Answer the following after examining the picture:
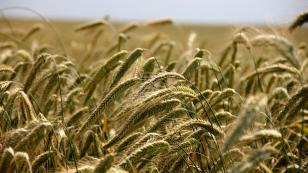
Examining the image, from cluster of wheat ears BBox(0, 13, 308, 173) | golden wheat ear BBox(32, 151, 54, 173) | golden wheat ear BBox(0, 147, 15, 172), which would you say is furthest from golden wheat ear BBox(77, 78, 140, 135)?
golden wheat ear BBox(0, 147, 15, 172)

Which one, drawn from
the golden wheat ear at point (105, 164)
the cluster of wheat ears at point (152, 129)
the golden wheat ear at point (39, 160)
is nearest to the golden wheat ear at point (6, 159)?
the cluster of wheat ears at point (152, 129)

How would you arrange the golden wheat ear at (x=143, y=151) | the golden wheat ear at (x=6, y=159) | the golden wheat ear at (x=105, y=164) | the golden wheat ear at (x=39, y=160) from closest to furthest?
the golden wheat ear at (x=105, y=164) → the golden wheat ear at (x=6, y=159) → the golden wheat ear at (x=143, y=151) → the golden wheat ear at (x=39, y=160)

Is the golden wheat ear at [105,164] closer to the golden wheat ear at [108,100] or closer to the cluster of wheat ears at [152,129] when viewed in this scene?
the cluster of wheat ears at [152,129]

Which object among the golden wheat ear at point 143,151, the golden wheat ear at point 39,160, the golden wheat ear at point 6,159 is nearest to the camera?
the golden wheat ear at point 6,159

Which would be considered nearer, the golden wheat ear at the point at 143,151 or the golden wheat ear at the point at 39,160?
the golden wheat ear at the point at 143,151

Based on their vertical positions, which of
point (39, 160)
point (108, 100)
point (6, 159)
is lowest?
point (39, 160)

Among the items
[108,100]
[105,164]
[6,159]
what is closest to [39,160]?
[6,159]

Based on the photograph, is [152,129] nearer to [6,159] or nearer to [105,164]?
[105,164]

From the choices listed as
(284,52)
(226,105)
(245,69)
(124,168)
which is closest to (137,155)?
(124,168)

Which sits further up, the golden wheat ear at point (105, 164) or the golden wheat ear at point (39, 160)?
the golden wheat ear at point (105, 164)

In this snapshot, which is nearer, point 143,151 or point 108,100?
point 143,151

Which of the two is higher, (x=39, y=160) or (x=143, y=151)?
(x=143, y=151)

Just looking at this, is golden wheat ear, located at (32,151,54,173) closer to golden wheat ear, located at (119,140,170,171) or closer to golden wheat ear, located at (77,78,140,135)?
golden wheat ear, located at (77,78,140,135)

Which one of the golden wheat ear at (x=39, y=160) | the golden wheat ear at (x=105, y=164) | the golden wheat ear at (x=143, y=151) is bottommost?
the golden wheat ear at (x=39, y=160)
